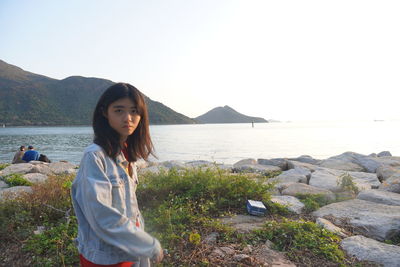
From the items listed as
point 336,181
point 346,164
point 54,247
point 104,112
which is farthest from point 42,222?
point 346,164

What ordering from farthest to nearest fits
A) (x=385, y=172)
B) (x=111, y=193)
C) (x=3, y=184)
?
(x=385, y=172) → (x=3, y=184) → (x=111, y=193)

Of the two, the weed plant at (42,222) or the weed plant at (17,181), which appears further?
the weed plant at (17,181)

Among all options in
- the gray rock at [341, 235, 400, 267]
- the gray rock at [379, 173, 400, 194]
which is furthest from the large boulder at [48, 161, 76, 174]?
the gray rock at [379, 173, 400, 194]

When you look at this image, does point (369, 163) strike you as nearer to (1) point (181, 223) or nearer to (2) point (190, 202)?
(2) point (190, 202)

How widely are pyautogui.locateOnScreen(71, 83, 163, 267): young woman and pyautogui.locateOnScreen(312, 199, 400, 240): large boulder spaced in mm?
2941

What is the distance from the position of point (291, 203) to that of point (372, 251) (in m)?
1.50

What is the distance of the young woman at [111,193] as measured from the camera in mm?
1317

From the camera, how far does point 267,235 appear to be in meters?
2.92

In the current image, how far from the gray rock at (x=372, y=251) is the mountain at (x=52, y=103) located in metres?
78.3

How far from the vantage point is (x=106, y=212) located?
130 cm

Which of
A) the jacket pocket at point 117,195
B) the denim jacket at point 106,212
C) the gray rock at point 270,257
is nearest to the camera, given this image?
the denim jacket at point 106,212

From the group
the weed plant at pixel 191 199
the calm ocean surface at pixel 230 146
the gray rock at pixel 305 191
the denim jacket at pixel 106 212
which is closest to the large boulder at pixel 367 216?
the gray rock at pixel 305 191

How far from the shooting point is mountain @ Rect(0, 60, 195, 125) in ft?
279

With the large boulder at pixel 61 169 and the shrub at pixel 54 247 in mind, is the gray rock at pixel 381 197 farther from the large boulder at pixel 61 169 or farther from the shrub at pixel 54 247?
the large boulder at pixel 61 169
